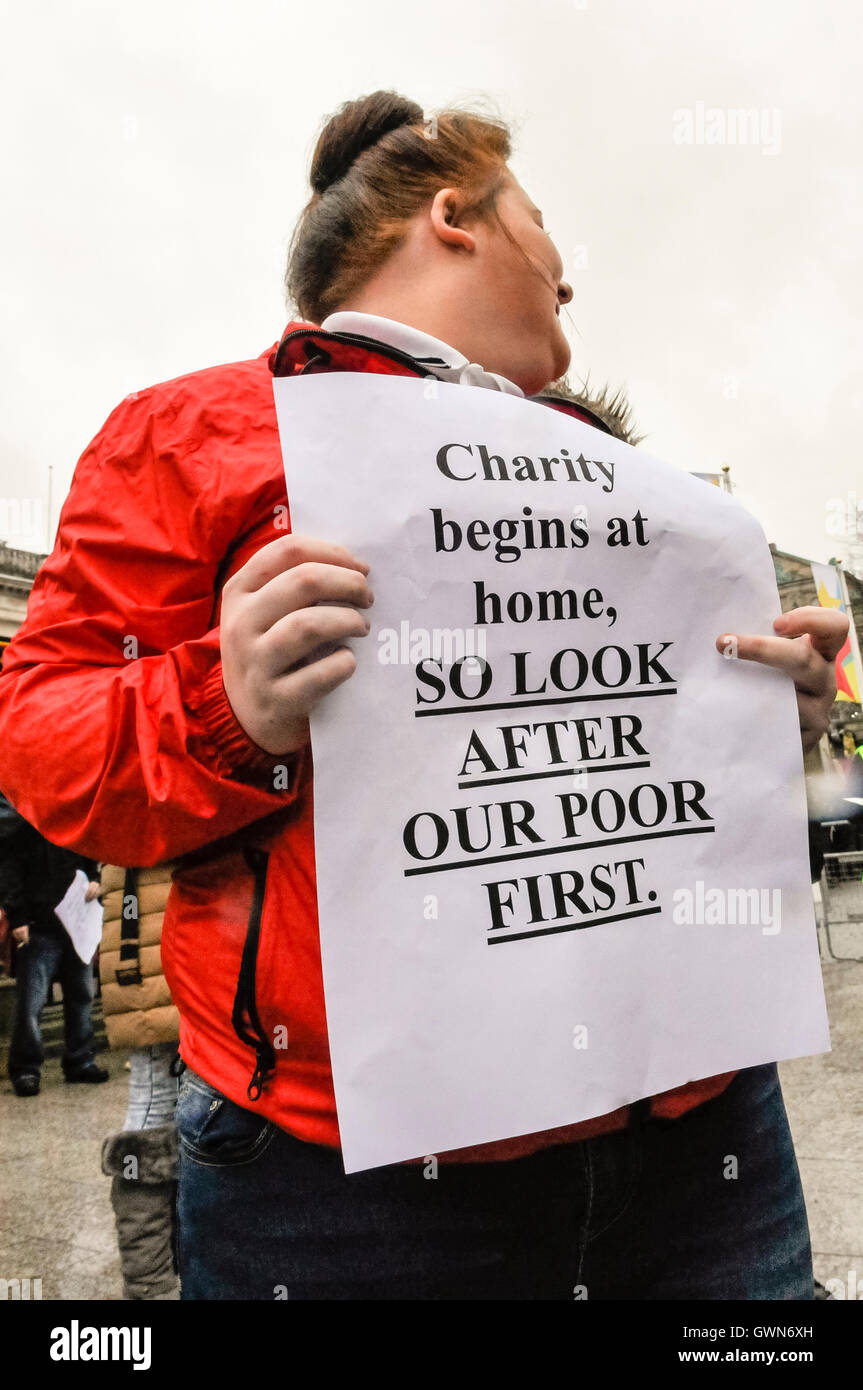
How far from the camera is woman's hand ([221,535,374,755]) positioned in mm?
755

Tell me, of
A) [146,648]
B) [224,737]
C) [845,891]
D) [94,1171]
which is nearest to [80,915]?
[94,1171]

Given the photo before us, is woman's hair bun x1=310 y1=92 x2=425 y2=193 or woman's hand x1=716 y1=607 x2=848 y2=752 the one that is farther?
woman's hair bun x1=310 y1=92 x2=425 y2=193

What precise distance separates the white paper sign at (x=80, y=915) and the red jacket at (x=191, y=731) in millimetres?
3607

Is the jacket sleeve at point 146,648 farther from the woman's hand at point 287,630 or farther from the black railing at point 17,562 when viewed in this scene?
the black railing at point 17,562

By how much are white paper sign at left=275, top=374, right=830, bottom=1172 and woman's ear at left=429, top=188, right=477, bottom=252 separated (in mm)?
239

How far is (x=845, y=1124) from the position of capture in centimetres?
359

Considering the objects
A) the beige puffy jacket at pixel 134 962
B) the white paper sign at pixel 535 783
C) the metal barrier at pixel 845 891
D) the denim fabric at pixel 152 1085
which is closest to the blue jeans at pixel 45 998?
the denim fabric at pixel 152 1085

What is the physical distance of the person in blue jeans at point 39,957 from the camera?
445 cm

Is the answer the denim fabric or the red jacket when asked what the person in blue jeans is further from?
the red jacket

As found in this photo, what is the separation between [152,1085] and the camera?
92.4 inches

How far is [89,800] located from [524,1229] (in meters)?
0.55

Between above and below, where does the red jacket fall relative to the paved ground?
above

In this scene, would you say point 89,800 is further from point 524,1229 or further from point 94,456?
point 524,1229

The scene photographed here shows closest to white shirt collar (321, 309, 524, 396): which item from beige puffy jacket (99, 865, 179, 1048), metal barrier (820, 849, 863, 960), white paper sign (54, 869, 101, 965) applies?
beige puffy jacket (99, 865, 179, 1048)
